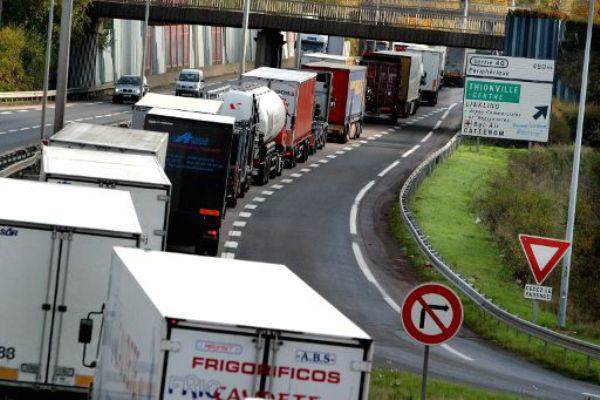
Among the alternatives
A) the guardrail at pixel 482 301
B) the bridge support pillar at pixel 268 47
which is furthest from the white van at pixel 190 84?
the guardrail at pixel 482 301

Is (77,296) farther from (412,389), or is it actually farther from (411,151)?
(411,151)

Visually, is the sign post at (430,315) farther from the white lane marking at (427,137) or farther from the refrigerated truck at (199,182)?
the white lane marking at (427,137)

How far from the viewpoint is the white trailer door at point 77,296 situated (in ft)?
52.8

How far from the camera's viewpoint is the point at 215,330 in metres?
10.8

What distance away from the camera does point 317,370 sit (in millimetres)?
11000

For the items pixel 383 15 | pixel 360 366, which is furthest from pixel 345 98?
pixel 360 366

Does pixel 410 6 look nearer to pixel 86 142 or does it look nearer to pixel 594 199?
pixel 594 199

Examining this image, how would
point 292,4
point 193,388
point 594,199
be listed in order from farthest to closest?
point 292,4 → point 594,199 → point 193,388

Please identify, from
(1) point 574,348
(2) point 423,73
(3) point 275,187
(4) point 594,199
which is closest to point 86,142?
(1) point 574,348

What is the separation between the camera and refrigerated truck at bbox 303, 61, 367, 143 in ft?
197

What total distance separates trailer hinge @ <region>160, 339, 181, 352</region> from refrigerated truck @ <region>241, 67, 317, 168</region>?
3663 cm

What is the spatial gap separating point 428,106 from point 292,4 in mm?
19268

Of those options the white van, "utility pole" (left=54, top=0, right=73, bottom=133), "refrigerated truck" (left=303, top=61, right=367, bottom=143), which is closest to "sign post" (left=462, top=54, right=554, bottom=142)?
"utility pole" (left=54, top=0, right=73, bottom=133)

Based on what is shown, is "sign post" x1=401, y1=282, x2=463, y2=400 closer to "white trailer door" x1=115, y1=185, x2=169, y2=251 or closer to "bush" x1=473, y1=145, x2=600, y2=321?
"white trailer door" x1=115, y1=185, x2=169, y2=251
